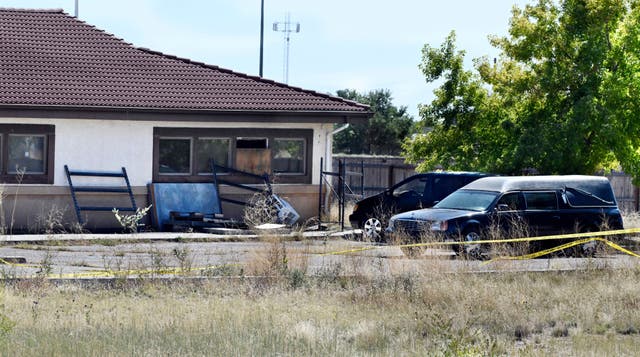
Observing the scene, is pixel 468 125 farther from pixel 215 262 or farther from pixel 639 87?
pixel 215 262

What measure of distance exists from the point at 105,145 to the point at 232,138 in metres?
3.28

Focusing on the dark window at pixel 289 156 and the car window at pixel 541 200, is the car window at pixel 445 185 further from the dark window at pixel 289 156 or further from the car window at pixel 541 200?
the dark window at pixel 289 156

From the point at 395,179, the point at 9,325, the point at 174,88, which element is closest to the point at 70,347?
the point at 9,325

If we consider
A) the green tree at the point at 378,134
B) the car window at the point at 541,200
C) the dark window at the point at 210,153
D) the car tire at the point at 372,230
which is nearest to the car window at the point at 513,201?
the car window at the point at 541,200

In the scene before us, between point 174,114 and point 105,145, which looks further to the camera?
point 174,114

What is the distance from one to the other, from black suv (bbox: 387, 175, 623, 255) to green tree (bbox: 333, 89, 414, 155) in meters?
42.4

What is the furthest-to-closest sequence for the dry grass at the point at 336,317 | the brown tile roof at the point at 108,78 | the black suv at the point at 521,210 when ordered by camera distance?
the brown tile roof at the point at 108,78 → the black suv at the point at 521,210 → the dry grass at the point at 336,317

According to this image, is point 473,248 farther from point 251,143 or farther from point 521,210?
point 251,143

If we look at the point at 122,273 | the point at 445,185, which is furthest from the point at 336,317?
the point at 445,185

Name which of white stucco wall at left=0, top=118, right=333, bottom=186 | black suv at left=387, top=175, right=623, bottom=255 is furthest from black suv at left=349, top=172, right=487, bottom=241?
white stucco wall at left=0, top=118, right=333, bottom=186

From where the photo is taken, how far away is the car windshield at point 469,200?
21781 mm

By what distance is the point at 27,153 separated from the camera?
2723cm

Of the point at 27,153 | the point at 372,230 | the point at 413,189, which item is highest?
the point at 27,153

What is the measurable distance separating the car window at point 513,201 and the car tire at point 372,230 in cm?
428
